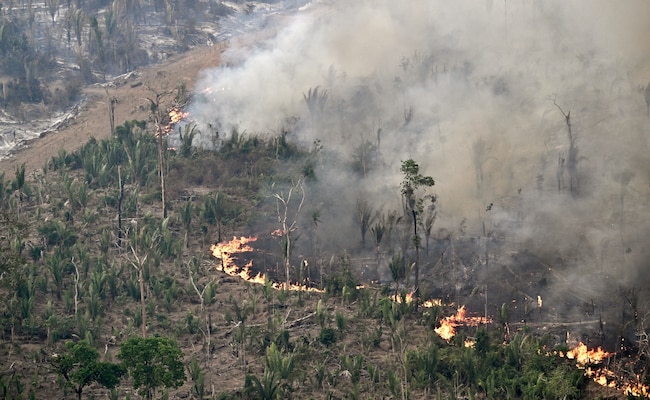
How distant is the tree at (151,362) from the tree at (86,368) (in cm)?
58

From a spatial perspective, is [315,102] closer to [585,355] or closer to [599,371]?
[585,355]

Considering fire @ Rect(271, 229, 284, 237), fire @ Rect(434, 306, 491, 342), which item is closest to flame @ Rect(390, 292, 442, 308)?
fire @ Rect(434, 306, 491, 342)

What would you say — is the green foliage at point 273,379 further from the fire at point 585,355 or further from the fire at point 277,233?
the fire at point 277,233

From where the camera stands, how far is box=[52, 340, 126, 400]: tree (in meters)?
40.9

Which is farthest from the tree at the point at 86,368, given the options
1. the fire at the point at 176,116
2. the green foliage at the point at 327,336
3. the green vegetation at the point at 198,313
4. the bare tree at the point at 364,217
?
the fire at the point at 176,116

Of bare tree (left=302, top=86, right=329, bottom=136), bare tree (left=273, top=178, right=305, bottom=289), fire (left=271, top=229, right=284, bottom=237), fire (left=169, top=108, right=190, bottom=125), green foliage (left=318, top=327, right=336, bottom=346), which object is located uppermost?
bare tree (left=302, top=86, right=329, bottom=136)

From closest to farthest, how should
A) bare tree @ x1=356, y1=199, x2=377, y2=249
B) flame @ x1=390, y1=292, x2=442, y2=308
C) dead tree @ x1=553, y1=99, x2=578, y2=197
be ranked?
flame @ x1=390, y1=292, x2=442, y2=308 < bare tree @ x1=356, y1=199, x2=377, y2=249 < dead tree @ x1=553, y1=99, x2=578, y2=197

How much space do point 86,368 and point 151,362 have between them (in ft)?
7.65

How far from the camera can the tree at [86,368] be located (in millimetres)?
40906

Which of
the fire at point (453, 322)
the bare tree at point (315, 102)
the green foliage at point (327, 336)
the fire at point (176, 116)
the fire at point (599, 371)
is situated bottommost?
the green foliage at point (327, 336)

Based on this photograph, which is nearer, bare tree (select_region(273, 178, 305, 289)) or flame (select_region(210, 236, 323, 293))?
flame (select_region(210, 236, 323, 293))

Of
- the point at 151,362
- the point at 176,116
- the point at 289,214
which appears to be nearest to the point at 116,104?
the point at 176,116

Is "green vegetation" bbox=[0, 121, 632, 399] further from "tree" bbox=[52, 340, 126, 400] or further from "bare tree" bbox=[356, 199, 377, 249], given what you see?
"bare tree" bbox=[356, 199, 377, 249]

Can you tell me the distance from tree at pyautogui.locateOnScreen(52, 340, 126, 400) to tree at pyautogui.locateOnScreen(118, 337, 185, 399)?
580mm
